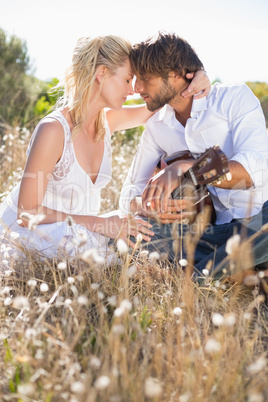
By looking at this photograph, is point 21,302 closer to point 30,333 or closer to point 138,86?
point 30,333

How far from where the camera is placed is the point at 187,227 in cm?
344

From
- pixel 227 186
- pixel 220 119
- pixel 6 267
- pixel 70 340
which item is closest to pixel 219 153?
pixel 227 186

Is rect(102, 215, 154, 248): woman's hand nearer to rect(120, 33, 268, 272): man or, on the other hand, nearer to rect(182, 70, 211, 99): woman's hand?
rect(120, 33, 268, 272): man

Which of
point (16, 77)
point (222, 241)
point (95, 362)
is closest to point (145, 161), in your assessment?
point (222, 241)

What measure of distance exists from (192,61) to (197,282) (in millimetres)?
1840

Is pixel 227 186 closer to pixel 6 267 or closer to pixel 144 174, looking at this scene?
pixel 144 174

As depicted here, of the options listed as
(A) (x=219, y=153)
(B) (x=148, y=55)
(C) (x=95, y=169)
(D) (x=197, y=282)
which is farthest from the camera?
(C) (x=95, y=169)

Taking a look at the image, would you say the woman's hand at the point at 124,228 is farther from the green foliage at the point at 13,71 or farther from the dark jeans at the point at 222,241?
the green foliage at the point at 13,71

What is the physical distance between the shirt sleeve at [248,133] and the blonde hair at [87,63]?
988 mm

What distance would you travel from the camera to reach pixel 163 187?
3172 millimetres

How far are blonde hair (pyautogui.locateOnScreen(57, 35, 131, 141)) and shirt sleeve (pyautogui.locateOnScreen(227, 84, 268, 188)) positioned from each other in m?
0.99

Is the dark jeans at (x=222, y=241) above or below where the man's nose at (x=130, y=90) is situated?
below

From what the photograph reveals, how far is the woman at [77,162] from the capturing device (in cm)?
320

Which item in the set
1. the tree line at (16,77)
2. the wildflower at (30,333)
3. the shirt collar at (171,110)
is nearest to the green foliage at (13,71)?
the tree line at (16,77)
